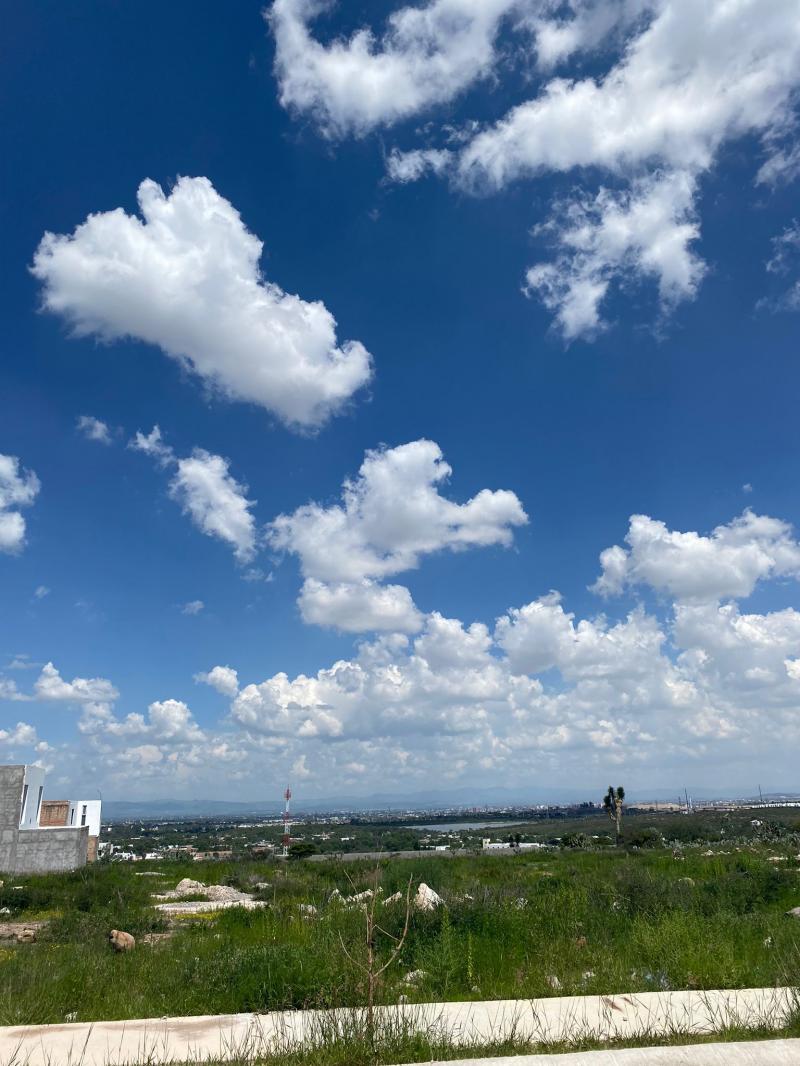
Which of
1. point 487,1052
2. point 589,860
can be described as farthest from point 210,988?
point 589,860

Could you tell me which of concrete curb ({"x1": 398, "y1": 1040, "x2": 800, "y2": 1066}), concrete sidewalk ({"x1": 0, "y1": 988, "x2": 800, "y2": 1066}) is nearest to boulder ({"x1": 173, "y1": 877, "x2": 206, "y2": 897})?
concrete sidewalk ({"x1": 0, "y1": 988, "x2": 800, "y2": 1066})

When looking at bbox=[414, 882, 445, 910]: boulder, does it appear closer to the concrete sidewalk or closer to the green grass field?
the green grass field

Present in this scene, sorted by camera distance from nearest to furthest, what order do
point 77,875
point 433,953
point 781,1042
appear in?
1. point 781,1042
2. point 433,953
3. point 77,875

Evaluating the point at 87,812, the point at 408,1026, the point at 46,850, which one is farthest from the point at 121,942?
the point at 87,812

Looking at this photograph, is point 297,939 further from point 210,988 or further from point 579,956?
point 579,956

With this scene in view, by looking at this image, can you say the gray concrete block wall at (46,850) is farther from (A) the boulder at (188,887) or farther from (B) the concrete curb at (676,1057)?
(B) the concrete curb at (676,1057)

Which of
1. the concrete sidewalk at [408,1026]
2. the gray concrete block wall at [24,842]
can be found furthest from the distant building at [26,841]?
the concrete sidewalk at [408,1026]
